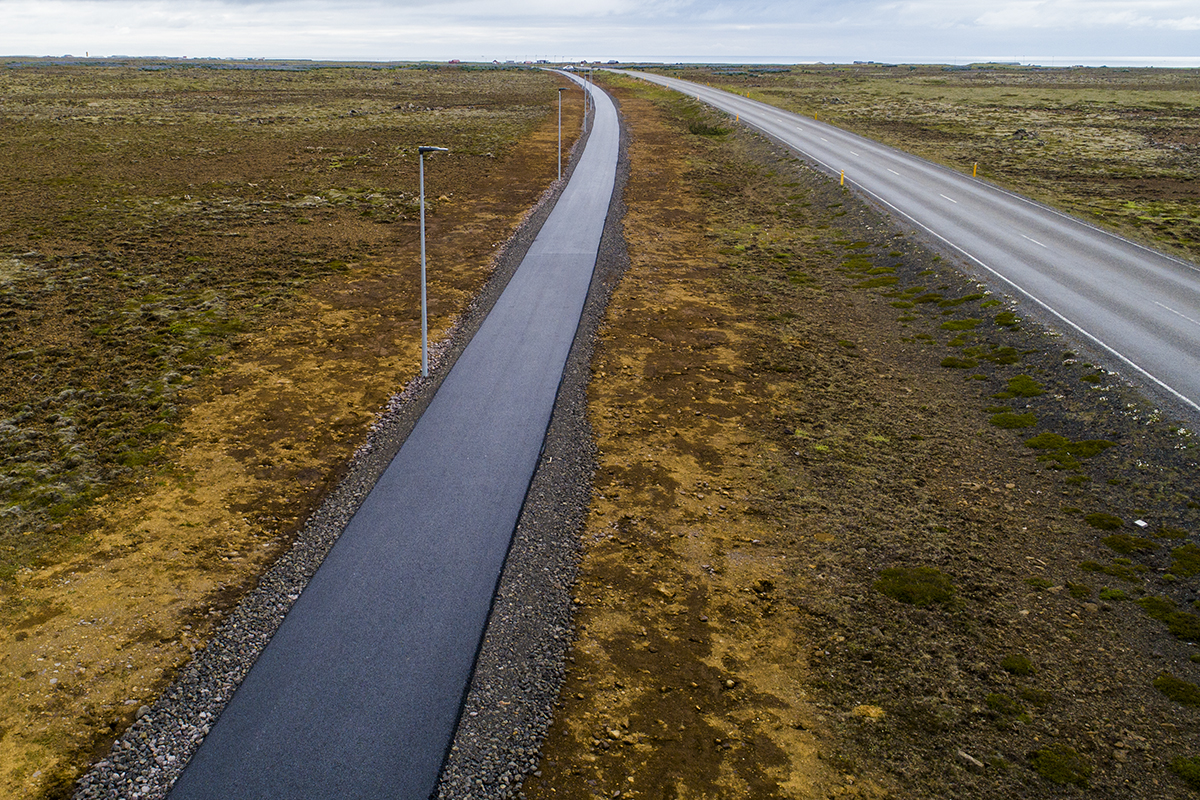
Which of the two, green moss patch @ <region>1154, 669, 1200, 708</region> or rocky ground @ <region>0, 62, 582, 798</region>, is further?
rocky ground @ <region>0, 62, 582, 798</region>

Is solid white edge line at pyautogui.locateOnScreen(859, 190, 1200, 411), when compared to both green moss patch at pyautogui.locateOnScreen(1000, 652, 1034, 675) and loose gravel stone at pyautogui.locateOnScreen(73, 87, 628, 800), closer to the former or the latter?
green moss patch at pyautogui.locateOnScreen(1000, 652, 1034, 675)

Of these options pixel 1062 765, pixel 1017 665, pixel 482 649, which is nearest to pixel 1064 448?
pixel 1017 665

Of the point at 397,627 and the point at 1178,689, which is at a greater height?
the point at 397,627

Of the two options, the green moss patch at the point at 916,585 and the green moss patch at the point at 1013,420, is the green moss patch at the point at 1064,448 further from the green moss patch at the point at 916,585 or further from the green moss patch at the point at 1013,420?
the green moss patch at the point at 916,585

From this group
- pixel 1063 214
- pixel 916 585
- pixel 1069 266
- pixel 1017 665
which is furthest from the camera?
pixel 1063 214

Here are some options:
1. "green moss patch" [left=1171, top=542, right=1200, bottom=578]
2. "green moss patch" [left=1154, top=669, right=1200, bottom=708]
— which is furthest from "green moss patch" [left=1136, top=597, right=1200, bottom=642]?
"green moss patch" [left=1154, top=669, right=1200, bottom=708]

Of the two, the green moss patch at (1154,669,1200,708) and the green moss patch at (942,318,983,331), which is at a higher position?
the green moss patch at (942,318,983,331)

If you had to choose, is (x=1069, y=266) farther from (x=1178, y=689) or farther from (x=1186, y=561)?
(x=1178, y=689)
